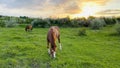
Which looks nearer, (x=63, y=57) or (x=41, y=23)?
(x=63, y=57)

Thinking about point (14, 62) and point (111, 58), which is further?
point (111, 58)

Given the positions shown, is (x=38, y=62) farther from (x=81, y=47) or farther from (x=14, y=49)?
(x=81, y=47)

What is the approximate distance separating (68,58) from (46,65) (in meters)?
1.87

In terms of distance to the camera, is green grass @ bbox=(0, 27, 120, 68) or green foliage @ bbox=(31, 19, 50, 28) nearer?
green grass @ bbox=(0, 27, 120, 68)

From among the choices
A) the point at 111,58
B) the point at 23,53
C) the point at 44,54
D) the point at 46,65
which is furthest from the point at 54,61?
the point at 111,58

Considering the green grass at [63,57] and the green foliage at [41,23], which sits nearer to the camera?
the green grass at [63,57]

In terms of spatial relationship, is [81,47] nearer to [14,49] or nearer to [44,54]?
[44,54]

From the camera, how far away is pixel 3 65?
535 inches

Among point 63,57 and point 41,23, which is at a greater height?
point 41,23

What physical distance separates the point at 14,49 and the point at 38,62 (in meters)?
3.70

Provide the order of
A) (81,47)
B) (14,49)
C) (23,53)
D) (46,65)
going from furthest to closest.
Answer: (81,47), (14,49), (23,53), (46,65)

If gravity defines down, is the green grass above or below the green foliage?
below

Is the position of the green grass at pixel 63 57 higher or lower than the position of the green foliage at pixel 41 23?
lower

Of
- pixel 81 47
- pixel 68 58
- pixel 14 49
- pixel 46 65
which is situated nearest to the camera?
pixel 46 65
